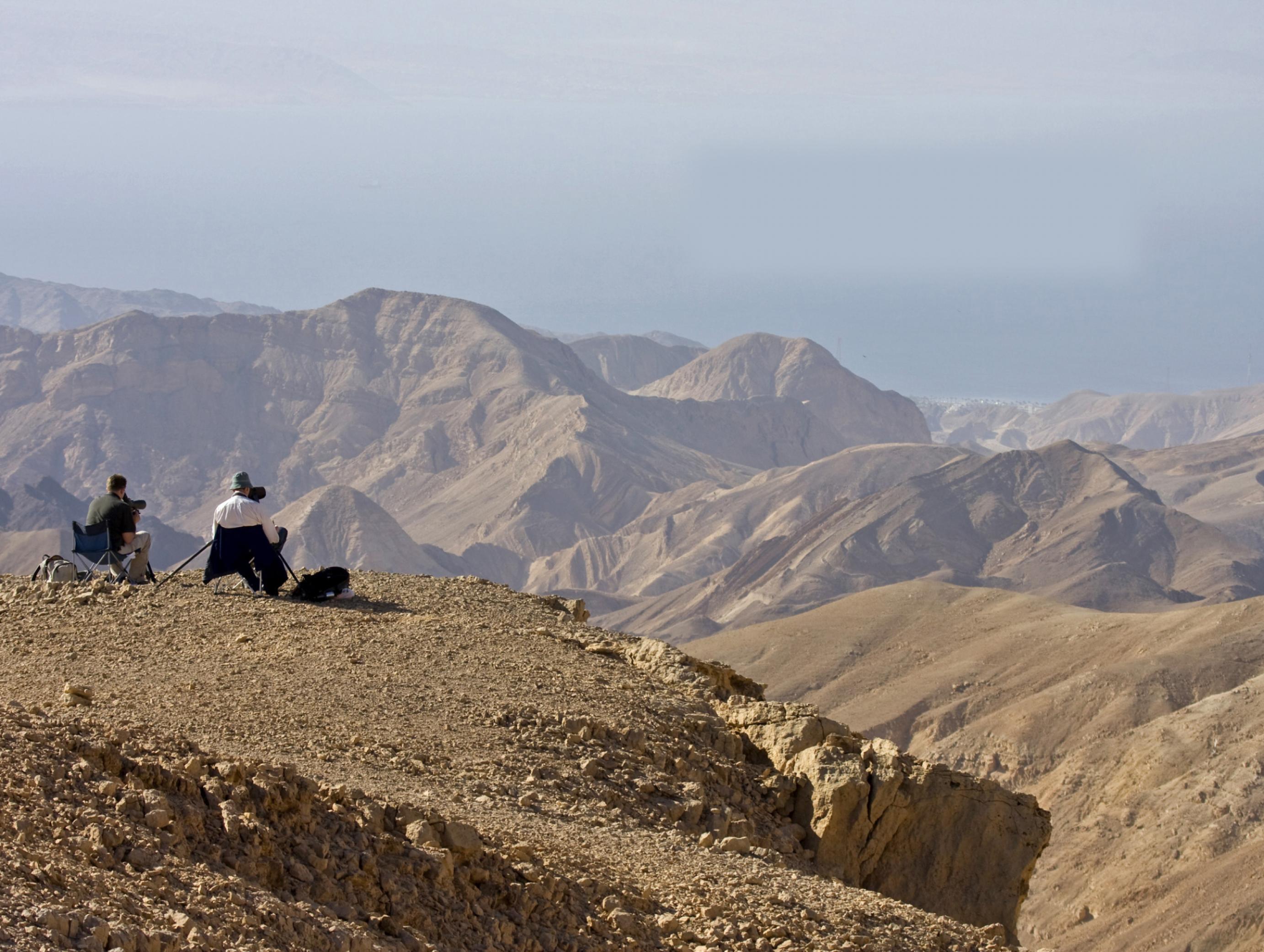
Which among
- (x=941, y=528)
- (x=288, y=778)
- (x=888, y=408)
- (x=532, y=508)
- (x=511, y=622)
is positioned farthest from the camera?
(x=888, y=408)

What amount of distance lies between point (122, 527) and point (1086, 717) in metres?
35.1

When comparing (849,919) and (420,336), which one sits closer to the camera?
(849,919)

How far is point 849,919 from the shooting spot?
24.6ft

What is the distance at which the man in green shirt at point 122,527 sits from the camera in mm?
12594

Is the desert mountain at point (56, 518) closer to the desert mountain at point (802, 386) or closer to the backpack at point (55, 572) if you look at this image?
the backpack at point (55, 572)

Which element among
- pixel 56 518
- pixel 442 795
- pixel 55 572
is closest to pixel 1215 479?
pixel 56 518

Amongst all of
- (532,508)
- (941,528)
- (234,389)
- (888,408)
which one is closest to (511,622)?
(941,528)

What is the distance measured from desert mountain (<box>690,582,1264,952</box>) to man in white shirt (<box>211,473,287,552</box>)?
70.9 ft

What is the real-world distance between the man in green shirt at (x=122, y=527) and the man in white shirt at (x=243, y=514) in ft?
2.48

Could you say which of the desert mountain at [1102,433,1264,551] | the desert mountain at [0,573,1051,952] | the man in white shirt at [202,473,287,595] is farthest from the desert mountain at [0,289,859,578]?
the desert mountain at [0,573,1051,952]

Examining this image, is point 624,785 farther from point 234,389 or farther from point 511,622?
point 234,389

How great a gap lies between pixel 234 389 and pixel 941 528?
7780 cm

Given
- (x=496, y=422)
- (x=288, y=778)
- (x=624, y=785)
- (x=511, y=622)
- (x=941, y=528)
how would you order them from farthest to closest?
(x=496, y=422) < (x=941, y=528) < (x=511, y=622) < (x=624, y=785) < (x=288, y=778)

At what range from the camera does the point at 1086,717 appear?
4191cm
